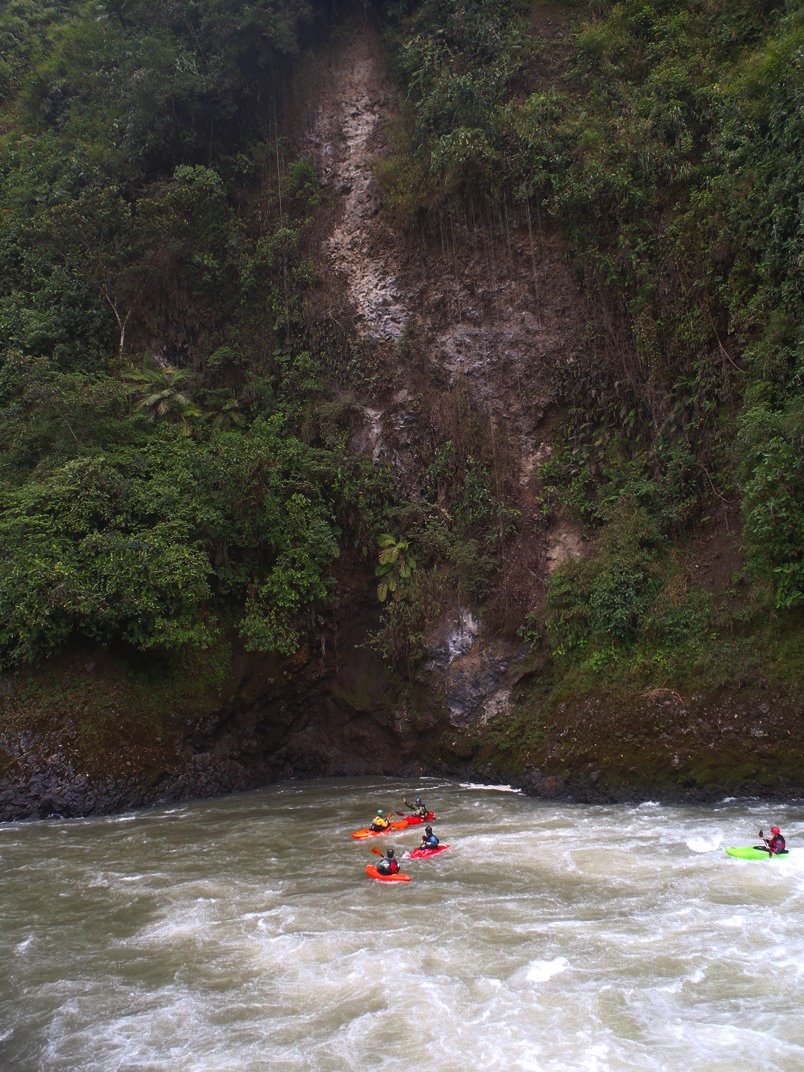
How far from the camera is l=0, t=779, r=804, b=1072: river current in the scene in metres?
5.89

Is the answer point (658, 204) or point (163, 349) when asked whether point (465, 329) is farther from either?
point (163, 349)

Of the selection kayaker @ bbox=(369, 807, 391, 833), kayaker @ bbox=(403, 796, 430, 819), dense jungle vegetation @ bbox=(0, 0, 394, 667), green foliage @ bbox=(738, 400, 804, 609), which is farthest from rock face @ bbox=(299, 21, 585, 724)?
green foliage @ bbox=(738, 400, 804, 609)

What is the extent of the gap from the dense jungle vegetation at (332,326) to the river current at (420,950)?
4.20m

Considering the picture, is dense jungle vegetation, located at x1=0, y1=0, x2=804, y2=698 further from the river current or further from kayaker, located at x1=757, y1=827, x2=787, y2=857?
the river current

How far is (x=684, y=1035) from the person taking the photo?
580 cm

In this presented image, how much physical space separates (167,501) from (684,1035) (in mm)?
12391

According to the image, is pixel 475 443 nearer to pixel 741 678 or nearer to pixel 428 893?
pixel 741 678

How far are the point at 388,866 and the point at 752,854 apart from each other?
408cm

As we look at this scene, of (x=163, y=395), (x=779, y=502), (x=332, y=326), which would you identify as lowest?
(x=779, y=502)

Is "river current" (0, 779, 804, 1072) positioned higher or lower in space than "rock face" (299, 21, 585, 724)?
lower

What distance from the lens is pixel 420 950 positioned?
7406mm

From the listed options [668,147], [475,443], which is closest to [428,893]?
[475,443]

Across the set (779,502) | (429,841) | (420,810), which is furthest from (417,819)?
(779,502)

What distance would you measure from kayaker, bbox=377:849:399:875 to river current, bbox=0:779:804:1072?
7.6 inches
